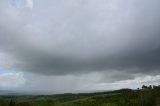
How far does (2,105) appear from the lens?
134 meters

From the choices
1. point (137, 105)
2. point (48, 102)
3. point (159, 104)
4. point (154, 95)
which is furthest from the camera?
point (154, 95)

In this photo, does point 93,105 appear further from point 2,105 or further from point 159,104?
point 2,105

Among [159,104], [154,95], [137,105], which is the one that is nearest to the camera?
[159,104]

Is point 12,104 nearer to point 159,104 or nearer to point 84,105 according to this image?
point 84,105

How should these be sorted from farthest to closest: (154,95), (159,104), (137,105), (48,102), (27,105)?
(154,95) → (137,105) → (159,104) → (27,105) → (48,102)

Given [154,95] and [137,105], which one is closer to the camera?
[137,105]

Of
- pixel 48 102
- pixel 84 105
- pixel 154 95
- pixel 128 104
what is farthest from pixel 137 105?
pixel 48 102

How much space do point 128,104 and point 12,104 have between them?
70.5 metres

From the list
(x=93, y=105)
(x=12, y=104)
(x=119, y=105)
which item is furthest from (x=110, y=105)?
(x=12, y=104)

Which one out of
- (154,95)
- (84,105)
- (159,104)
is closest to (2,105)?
(84,105)

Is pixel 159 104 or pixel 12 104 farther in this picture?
pixel 159 104

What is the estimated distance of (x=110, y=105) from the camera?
509 ft

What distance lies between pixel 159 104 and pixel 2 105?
272ft

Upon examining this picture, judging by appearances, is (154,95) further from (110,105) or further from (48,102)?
(48,102)
